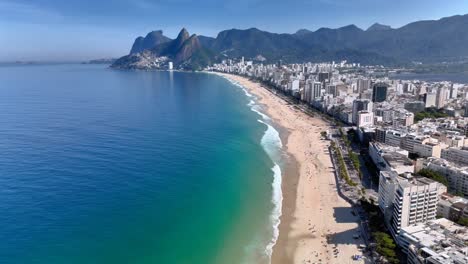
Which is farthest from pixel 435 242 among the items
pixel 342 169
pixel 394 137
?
pixel 394 137

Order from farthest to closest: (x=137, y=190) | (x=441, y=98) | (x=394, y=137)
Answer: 1. (x=441, y=98)
2. (x=394, y=137)
3. (x=137, y=190)

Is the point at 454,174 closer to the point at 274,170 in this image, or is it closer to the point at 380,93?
the point at 274,170

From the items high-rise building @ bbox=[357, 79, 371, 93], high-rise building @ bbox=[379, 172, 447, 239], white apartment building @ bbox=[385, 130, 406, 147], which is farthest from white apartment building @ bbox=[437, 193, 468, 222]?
high-rise building @ bbox=[357, 79, 371, 93]

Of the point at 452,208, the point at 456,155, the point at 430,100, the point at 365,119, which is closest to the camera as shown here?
the point at 452,208

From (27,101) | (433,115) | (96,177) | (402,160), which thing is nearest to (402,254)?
(402,160)

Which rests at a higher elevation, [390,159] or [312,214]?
[390,159]

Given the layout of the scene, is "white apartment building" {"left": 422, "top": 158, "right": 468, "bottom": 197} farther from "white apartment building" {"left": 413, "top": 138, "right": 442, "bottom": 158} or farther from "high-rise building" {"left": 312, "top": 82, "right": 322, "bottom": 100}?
"high-rise building" {"left": 312, "top": 82, "right": 322, "bottom": 100}
